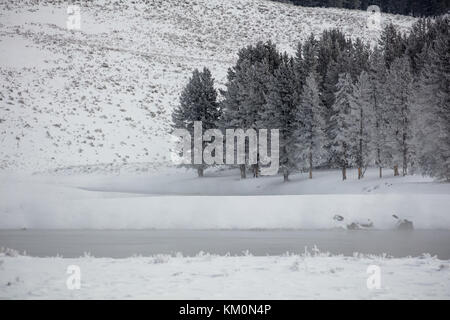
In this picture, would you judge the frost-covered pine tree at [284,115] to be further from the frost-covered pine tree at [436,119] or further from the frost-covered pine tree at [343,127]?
the frost-covered pine tree at [436,119]

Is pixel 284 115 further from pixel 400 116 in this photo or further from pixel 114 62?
pixel 114 62

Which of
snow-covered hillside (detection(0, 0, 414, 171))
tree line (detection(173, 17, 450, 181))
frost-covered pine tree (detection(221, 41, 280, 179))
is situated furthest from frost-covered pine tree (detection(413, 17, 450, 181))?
snow-covered hillside (detection(0, 0, 414, 171))

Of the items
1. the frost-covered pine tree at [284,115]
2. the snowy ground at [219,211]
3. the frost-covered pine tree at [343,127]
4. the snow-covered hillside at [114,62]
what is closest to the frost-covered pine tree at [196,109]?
the frost-covered pine tree at [284,115]

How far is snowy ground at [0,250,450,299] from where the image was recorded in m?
10.4

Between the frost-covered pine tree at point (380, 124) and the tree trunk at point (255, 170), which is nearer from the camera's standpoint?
the frost-covered pine tree at point (380, 124)

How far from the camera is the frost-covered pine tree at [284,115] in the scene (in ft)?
152

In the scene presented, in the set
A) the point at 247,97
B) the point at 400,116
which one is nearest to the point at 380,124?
the point at 400,116

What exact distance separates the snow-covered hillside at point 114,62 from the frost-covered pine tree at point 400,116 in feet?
99.0

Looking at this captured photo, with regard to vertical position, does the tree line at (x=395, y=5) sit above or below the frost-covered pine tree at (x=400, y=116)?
above

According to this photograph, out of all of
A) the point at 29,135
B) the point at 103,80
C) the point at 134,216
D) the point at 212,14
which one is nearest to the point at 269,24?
the point at 212,14

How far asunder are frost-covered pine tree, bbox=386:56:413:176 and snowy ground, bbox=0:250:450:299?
96.7 feet

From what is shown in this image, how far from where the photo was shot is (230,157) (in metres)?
51.0

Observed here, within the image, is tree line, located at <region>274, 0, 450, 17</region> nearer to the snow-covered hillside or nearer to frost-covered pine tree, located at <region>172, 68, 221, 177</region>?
the snow-covered hillside

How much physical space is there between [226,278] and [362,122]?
34.7 metres
